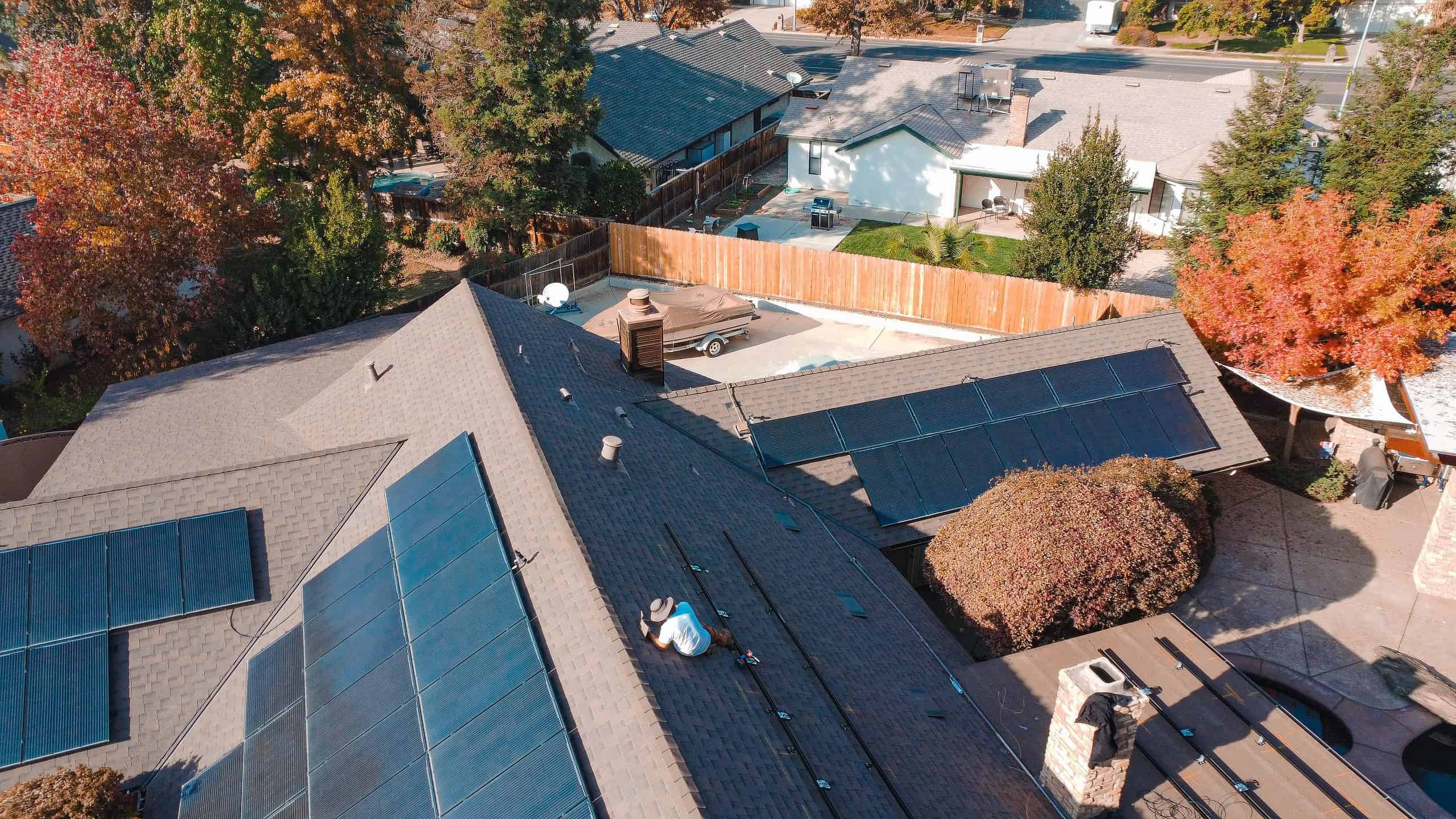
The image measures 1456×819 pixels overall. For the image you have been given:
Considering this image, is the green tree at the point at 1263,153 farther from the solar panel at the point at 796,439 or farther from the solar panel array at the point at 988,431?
the solar panel at the point at 796,439

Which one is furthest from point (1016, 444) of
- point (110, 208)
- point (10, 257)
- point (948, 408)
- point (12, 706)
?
point (10, 257)

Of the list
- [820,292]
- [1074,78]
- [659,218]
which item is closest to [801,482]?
[820,292]

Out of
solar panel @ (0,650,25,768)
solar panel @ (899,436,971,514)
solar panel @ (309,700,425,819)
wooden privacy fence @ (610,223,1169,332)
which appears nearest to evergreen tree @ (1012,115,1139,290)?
wooden privacy fence @ (610,223,1169,332)

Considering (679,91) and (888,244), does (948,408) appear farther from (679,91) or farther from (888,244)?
(679,91)

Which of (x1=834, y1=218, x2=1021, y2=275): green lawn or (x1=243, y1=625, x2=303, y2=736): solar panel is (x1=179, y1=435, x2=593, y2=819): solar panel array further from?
(x1=834, y1=218, x2=1021, y2=275): green lawn

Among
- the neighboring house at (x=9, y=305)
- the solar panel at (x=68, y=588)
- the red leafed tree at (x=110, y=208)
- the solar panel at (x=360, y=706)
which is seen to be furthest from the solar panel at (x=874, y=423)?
the neighboring house at (x=9, y=305)

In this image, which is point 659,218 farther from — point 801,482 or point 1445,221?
point 1445,221
